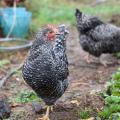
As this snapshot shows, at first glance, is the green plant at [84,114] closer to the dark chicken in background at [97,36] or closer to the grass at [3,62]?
the dark chicken in background at [97,36]

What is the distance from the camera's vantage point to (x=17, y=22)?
10336 millimetres

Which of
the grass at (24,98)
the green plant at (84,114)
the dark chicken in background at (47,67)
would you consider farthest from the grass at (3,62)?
the green plant at (84,114)

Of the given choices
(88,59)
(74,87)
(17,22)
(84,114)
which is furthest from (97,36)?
(84,114)

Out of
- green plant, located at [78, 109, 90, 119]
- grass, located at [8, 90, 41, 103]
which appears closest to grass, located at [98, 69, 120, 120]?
green plant, located at [78, 109, 90, 119]

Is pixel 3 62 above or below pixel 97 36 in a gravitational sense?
below

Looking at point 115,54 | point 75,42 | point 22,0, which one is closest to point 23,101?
point 115,54

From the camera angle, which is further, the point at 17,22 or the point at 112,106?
the point at 17,22

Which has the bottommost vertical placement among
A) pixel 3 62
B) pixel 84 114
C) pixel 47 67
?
pixel 3 62

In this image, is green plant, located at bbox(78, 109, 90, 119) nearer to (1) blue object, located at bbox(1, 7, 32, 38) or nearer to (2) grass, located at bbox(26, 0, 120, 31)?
(1) blue object, located at bbox(1, 7, 32, 38)

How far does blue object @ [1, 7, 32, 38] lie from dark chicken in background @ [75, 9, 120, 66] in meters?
2.08

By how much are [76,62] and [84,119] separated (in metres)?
3.26

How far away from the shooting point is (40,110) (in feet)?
20.6

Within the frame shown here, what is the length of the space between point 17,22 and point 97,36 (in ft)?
8.29

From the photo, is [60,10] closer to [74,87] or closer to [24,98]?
[74,87]
